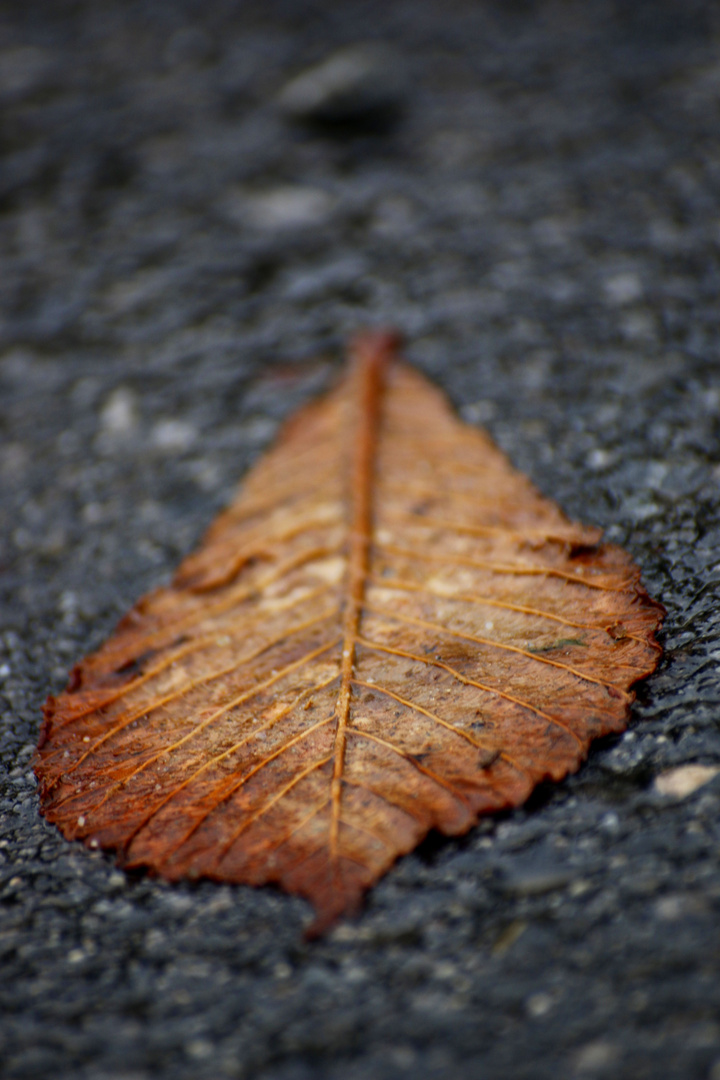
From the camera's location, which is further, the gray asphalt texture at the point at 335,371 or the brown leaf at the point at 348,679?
the brown leaf at the point at 348,679

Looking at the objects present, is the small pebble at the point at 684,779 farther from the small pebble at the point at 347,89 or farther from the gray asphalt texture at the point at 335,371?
the small pebble at the point at 347,89

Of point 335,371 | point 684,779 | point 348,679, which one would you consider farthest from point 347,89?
point 684,779

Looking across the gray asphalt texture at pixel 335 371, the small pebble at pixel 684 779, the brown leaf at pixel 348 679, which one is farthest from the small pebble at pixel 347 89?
the small pebble at pixel 684 779

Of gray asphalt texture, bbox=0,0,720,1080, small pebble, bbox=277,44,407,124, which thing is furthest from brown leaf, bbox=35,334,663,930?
small pebble, bbox=277,44,407,124

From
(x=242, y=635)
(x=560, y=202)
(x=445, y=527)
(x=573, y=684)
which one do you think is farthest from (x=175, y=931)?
(x=560, y=202)

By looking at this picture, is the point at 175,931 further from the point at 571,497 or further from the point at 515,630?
the point at 571,497

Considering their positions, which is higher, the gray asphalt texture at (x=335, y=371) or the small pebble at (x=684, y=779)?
the gray asphalt texture at (x=335, y=371)
